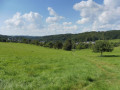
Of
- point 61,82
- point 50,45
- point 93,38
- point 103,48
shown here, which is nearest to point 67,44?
point 50,45

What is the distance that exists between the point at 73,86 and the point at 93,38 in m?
204

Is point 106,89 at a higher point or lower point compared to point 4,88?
lower

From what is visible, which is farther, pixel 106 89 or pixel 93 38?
pixel 93 38

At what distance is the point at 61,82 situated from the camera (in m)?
7.86

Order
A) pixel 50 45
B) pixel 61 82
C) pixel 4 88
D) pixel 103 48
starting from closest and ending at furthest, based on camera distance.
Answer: pixel 4 88
pixel 61 82
pixel 103 48
pixel 50 45

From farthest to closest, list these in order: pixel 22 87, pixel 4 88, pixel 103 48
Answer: pixel 103 48 < pixel 22 87 < pixel 4 88

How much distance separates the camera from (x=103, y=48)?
42406mm

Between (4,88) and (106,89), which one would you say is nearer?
(4,88)

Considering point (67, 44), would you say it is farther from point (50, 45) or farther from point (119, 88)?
point (119, 88)

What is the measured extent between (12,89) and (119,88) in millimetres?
7298

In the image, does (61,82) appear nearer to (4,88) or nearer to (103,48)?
(4,88)

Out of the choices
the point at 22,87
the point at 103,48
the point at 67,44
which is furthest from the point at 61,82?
the point at 67,44

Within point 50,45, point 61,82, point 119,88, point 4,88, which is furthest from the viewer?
point 50,45

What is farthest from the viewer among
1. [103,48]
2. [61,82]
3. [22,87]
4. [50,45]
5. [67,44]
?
[50,45]
